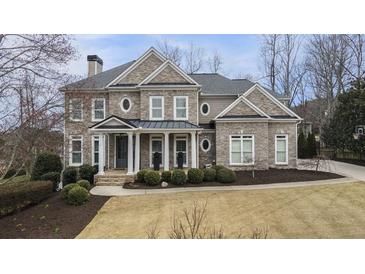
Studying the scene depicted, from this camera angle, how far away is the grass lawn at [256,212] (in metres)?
8.13

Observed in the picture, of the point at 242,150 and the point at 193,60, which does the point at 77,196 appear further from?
the point at 193,60

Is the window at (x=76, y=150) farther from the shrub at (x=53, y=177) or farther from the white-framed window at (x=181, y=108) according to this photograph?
the white-framed window at (x=181, y=108)

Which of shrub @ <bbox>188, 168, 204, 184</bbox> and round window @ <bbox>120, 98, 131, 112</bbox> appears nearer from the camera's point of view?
shrub @ <bbox>188, 168, 204, 184</bbox>

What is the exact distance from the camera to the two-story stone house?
1541cm

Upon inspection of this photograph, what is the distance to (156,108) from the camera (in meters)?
15.9

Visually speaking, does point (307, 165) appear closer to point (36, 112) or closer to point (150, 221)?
point (150, 221)

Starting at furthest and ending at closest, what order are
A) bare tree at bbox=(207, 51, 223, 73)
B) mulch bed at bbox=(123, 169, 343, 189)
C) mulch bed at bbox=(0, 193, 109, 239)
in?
bare tree at bbox=(207, 51, 223, 73) → mulch bed at bbox=(123, 169, 343, 189) → mulch bed at bbox=(0, 193, 109, 239)

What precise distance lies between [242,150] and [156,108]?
4782 mm

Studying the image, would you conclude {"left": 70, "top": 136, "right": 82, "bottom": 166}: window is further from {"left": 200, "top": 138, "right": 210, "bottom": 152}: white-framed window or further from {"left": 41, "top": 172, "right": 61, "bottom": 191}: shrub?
{"left": 200, "top": 138, "right": 210, "bottom": 152}: white-framed window

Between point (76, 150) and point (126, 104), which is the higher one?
point (126, 104)

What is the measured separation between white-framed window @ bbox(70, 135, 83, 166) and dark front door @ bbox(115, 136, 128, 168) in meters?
1.85

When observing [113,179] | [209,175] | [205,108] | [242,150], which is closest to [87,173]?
[113,179]

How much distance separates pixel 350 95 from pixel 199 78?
896 cm

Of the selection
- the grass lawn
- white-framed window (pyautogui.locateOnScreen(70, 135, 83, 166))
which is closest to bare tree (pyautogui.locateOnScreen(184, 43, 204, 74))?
white-framed window (pyautogui.locateOnScreen(70, 135, 83, 166))
